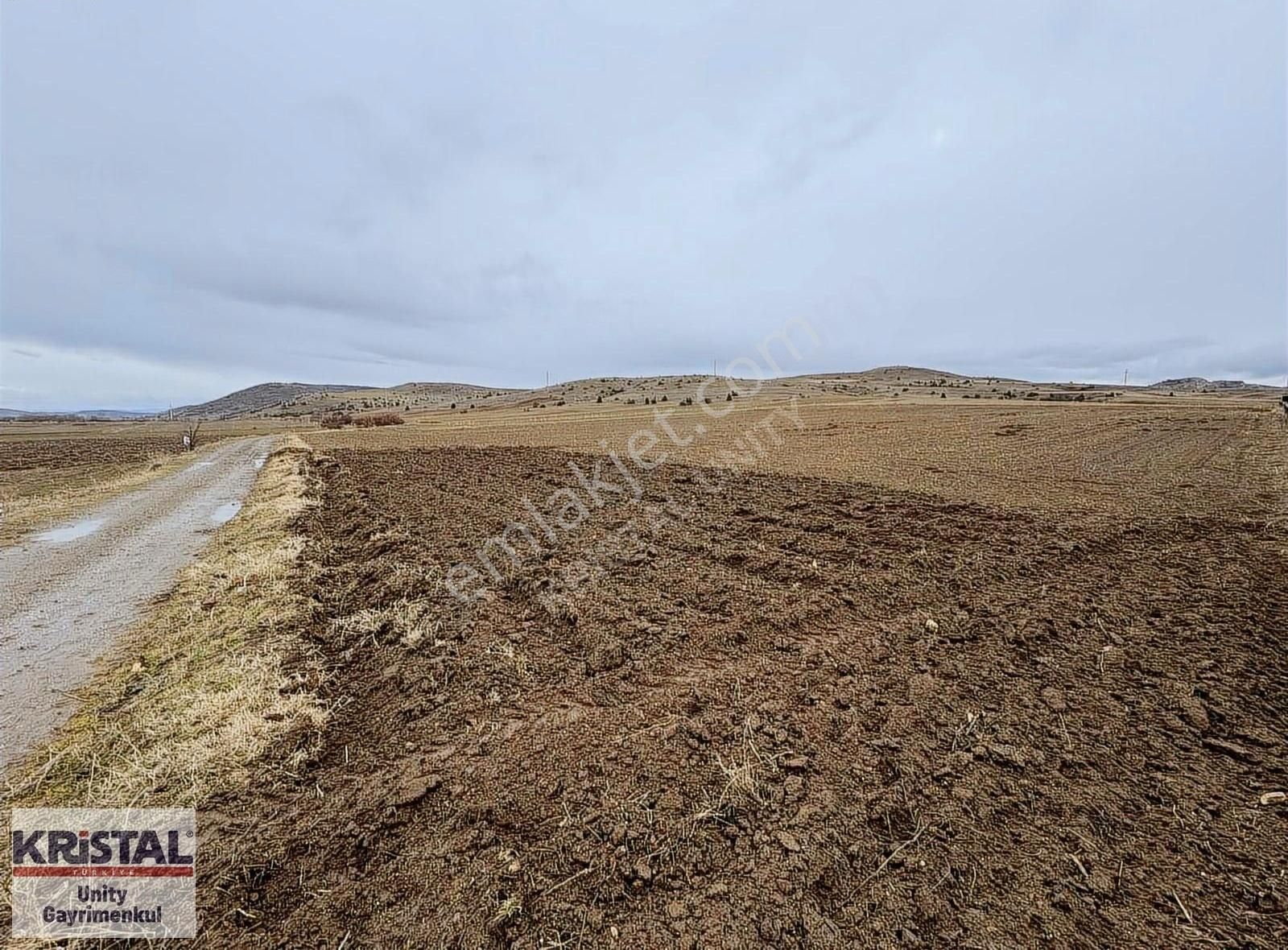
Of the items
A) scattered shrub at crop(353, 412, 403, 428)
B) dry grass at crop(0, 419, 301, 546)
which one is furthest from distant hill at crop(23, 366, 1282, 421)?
dry grass at crop(0, 419, 301, 546)

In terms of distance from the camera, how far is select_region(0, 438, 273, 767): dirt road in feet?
13.7

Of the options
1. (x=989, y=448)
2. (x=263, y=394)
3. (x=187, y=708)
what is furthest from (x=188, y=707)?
(x=263, y=394)

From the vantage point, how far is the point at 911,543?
6973 mm

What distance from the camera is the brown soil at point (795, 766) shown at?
2225 millimetres

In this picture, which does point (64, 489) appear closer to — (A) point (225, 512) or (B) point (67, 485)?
(B) point (67, 485)

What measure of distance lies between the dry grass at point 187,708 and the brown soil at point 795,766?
13.6 inches

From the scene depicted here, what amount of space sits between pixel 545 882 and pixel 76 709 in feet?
14.2

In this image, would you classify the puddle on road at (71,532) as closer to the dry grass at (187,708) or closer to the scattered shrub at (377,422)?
the dry grass at (187,708)

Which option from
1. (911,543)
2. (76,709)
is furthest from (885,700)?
(76,709)

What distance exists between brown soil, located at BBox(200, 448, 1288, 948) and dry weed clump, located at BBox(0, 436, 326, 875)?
1.08 feet

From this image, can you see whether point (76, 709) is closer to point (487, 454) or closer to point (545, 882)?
point (545, 882)

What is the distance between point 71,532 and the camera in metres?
9.72

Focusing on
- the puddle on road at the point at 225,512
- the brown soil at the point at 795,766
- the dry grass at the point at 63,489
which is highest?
the dry grass at the point at 63,489

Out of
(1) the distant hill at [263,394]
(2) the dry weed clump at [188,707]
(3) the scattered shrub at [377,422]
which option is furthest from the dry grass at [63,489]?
(1) the distant hill at [263,394]
